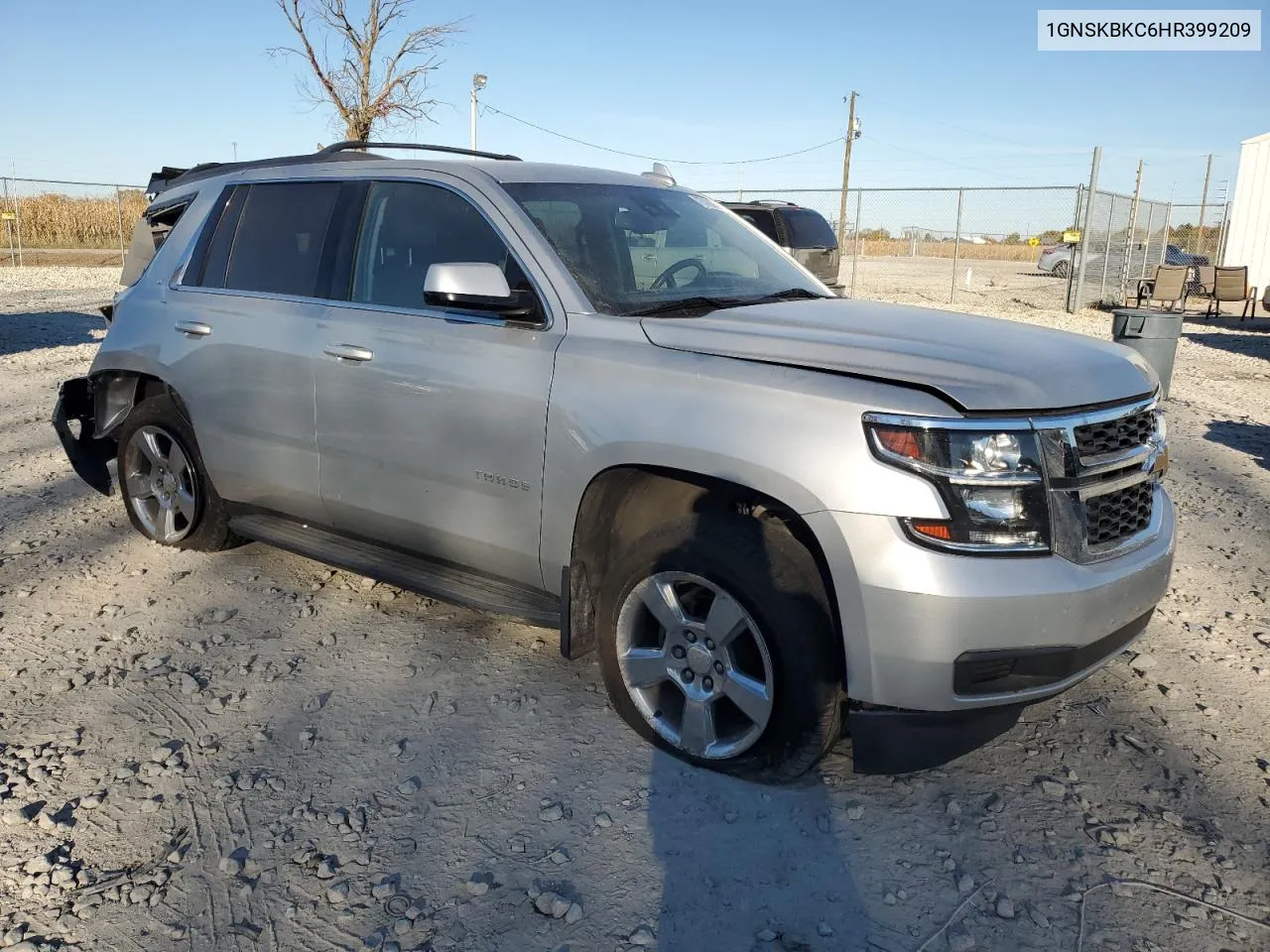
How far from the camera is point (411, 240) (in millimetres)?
3904

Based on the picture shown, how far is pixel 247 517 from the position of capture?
15.2ft

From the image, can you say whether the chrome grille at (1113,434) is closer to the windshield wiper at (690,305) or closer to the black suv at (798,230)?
the windshield wiper at (690,305)

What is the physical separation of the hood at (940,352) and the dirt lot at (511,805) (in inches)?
49.6

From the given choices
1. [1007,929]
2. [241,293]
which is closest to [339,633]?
[241,293]

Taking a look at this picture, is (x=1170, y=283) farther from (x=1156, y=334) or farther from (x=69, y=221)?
(x=69, y=221)

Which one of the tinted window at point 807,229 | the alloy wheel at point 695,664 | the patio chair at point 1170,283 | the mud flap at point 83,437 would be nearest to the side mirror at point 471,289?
the alloy wheel at point 695,664

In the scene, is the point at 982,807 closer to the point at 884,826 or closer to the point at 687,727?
the point at 884,826

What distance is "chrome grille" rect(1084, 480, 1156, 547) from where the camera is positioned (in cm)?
278

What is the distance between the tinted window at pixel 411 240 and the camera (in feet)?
12.2

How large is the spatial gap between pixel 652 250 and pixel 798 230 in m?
10.7

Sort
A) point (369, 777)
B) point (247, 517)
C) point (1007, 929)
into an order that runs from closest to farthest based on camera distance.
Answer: point (1007, 929) → point (369, 777) → point (247, 517)

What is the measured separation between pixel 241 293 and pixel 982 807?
3635mm

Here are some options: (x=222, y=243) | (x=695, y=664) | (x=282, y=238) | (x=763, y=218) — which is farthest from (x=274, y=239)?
(x=763, y=218)

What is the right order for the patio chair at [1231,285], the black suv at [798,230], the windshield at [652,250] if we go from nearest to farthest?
the windshield at [652,250] → the black suv at [798,230] → the patio chair at [1231,285]
